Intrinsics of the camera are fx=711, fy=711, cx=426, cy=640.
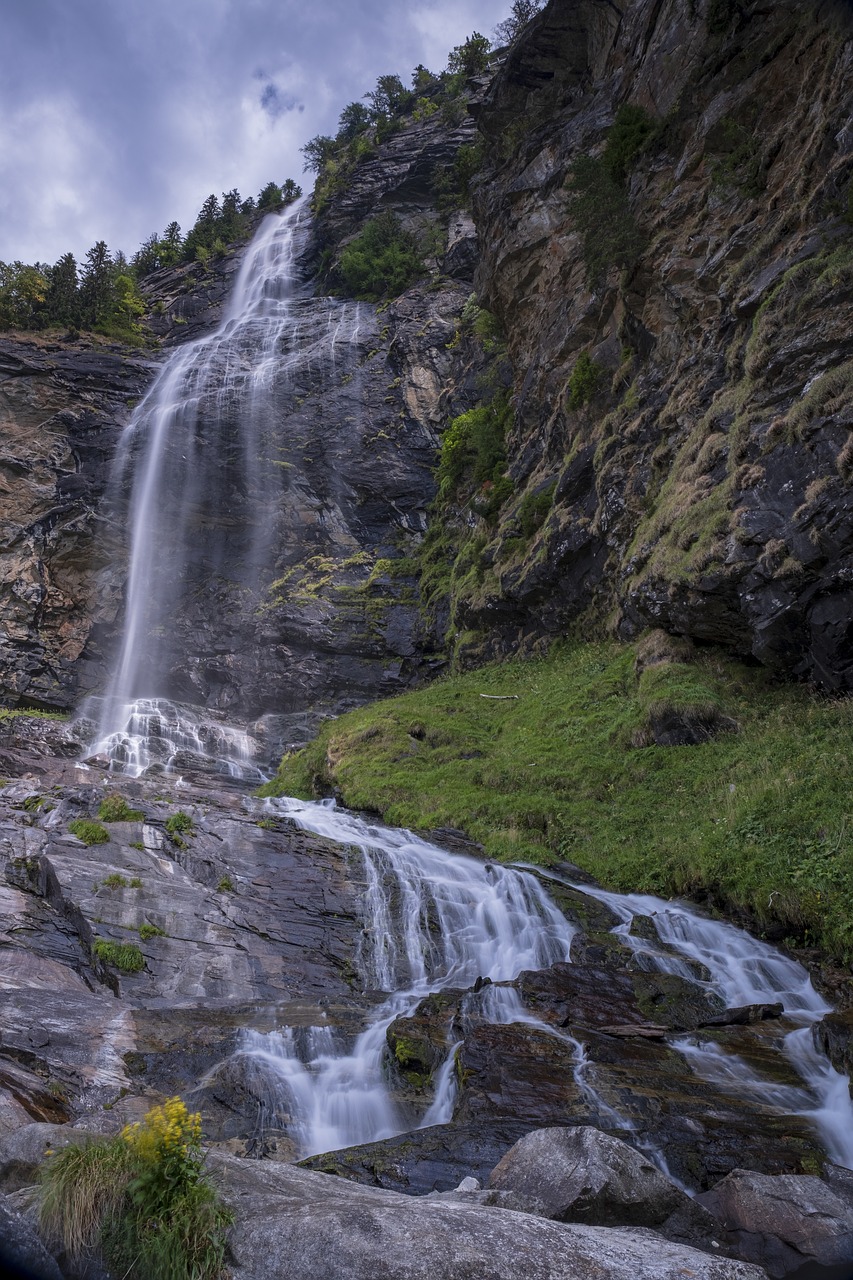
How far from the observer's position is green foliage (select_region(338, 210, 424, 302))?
48594mm

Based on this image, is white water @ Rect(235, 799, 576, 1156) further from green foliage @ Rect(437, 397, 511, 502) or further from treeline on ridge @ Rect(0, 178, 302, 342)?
treeline on ridge @ Rect(0, 178, 302, 342)

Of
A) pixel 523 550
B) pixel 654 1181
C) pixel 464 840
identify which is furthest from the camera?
pixel 523 550

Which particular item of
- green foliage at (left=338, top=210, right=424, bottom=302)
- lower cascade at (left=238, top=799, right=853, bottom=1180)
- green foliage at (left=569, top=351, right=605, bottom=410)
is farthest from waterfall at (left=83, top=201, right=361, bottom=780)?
green foliage at (left=569, top=351, right=605, bottom=410)

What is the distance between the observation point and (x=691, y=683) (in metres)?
14.9

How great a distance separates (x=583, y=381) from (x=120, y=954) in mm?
21008

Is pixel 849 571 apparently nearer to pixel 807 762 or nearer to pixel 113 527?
pixel 807 762

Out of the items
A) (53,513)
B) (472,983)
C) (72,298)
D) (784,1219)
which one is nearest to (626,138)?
(472,983)

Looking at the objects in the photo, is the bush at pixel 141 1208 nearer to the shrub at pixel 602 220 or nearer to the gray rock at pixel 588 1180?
the gray rock at pixel 588 1180

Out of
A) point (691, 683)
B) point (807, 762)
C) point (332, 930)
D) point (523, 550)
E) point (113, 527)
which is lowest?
point (332, 930)

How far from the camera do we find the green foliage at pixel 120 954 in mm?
9836

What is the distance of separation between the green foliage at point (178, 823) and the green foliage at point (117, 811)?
0.55m

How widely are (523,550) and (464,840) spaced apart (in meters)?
12.7

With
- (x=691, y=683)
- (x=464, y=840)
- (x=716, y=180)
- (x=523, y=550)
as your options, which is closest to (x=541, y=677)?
(x=523, y=550)

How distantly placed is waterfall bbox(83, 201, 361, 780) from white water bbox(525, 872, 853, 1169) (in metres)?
17.4
